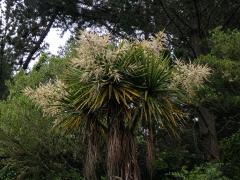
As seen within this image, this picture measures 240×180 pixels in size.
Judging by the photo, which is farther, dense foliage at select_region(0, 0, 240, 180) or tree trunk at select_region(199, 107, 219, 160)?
tree trunk at select_region(199, 107, 219, 160)

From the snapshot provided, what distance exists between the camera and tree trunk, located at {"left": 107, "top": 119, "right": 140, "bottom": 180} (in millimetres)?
9781

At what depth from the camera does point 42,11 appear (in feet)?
71.8

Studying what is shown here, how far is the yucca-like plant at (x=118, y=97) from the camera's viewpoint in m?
9.81

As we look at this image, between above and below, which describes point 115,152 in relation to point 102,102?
below

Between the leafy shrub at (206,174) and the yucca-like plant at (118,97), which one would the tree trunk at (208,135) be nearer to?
the leafy shrub at (206,174)

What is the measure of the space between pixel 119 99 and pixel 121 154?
3.07 feet

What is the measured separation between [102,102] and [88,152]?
892 millimetres

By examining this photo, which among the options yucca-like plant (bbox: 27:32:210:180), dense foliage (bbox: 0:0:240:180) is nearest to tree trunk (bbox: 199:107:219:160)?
dense foliage (bbox: 0:0:240:180)

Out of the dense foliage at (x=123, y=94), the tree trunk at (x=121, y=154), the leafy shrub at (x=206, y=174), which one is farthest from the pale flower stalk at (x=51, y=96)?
the leafy shrub at (x=206, y=174)

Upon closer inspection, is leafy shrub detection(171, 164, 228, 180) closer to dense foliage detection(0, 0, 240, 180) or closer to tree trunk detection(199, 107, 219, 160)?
dense foliage detection(0, 0, 240, 180)

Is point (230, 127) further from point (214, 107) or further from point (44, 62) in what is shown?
point (44, 62)

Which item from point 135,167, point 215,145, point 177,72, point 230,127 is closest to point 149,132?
point 135,167

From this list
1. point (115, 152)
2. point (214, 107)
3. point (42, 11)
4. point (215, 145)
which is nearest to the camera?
point (115, 152)

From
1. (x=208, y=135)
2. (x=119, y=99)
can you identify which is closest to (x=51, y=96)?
(x=119, y=99)
